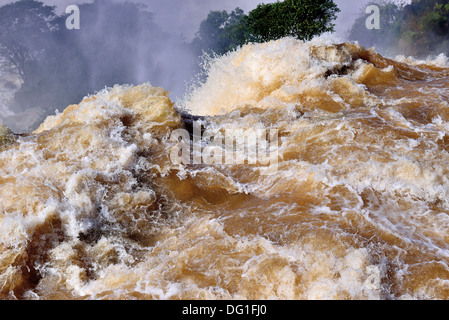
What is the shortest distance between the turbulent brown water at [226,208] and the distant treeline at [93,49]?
2479 cm

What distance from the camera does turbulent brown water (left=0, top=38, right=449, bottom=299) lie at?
237cm

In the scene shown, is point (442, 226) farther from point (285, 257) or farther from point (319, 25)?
point (319, 25)

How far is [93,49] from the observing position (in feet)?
116

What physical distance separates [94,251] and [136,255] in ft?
1.13

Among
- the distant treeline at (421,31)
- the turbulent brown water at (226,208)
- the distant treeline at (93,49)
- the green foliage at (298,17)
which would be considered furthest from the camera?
the distant treeline at (93,49)

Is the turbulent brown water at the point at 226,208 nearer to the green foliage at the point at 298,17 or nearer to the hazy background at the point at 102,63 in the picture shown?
the green foliage at the point at 298,17

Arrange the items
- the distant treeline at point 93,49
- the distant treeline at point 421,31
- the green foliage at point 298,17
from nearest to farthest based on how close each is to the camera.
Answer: the green foliage at point 298,17
the distant treeline at point 421,31
the distant treeline at point 93,49

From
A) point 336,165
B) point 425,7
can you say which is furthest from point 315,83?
point 425,7

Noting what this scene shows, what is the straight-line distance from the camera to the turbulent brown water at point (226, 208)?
237cm

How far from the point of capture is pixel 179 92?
3344cm

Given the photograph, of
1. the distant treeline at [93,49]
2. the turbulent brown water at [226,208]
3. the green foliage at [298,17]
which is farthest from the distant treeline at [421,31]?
the turbulent brown water at [226,208]

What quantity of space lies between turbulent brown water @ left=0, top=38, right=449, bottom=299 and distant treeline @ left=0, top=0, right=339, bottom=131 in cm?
2479

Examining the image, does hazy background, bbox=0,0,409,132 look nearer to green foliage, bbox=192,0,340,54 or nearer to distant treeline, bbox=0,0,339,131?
distant treeline, bbox=0,0,339,131

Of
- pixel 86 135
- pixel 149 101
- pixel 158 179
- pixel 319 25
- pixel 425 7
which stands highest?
pixel 425 7
